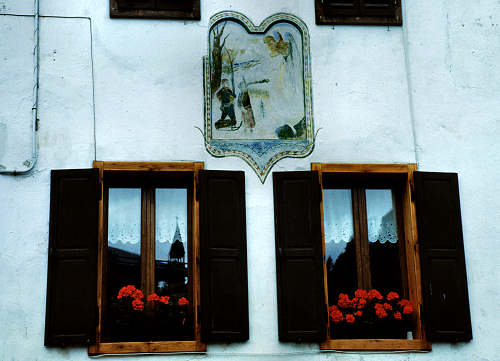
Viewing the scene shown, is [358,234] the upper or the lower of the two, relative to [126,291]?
upper

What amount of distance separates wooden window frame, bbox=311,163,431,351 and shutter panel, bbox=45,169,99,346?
2248mm

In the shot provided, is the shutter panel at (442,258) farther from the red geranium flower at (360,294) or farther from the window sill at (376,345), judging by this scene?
the red geranium flower at (360,294)

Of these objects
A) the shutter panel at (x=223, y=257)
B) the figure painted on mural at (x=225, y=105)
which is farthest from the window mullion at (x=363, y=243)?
the figure painted on mural at (x=225, y=105)

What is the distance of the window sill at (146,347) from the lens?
7.21 m

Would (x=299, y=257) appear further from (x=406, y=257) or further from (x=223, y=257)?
(x=406, y=257)

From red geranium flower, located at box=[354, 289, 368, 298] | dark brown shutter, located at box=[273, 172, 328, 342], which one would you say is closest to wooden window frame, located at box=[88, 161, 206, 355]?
dark brown shutter, located at box=[273, 172, 328, 342]

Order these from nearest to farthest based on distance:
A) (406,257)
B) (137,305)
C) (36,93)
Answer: (137,305) → (36,93) → (406,257)

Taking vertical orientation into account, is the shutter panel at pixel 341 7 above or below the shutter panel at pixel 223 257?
above

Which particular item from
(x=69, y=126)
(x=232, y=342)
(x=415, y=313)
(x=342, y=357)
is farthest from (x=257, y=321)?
(x=69, y=126)

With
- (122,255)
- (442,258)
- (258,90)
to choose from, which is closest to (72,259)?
(122,255)

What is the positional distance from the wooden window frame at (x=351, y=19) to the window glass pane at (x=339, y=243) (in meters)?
1.82

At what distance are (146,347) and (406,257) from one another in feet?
9.21

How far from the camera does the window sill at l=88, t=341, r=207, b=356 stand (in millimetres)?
7215

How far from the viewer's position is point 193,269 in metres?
7.68
